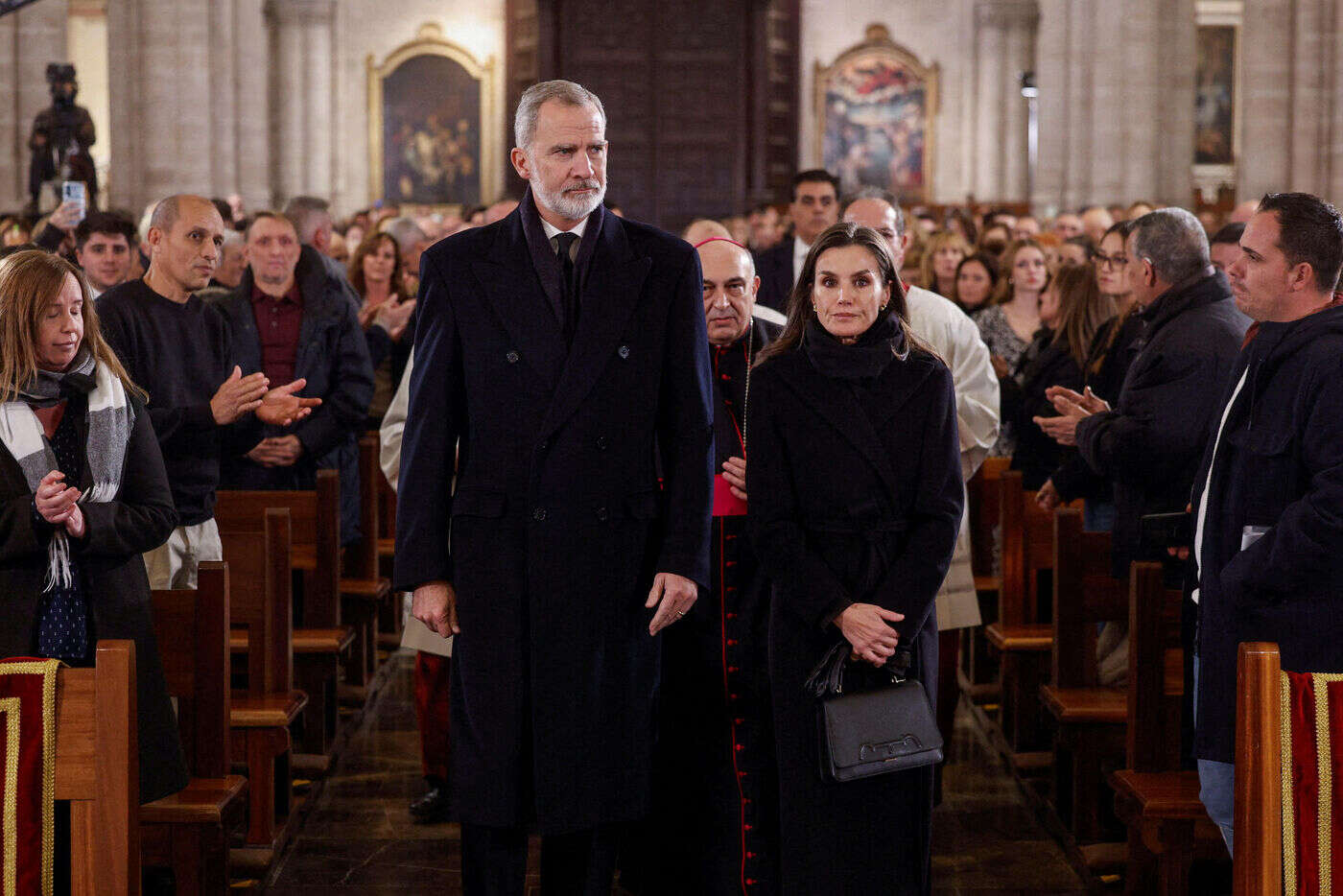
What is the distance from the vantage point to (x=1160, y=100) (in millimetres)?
18953

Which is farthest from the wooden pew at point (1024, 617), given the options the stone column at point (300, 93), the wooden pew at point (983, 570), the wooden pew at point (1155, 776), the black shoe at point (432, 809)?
the stone column at point (300, 93)

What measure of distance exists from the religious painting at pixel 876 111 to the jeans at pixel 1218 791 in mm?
26057

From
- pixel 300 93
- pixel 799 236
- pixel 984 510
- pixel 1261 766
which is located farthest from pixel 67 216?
pixel 300 93

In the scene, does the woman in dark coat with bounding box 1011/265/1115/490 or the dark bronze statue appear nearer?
the woman in dark coat with bounding box 1011/265/1115/490

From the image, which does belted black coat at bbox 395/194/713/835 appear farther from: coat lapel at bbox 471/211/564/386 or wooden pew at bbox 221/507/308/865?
wooden pew at bbox 221/507/308/865

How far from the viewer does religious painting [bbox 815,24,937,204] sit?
96.8 feet

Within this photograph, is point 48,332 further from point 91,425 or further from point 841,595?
point 841,595

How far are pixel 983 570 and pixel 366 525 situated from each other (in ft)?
8.50

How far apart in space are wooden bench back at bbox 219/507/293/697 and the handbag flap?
192cm

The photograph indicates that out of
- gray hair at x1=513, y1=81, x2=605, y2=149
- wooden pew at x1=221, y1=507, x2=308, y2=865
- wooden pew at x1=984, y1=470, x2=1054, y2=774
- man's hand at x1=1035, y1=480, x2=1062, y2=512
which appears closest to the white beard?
gray hair at x1=513, y1=81, x2=605, y2=149

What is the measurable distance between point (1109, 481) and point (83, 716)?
12.9ft

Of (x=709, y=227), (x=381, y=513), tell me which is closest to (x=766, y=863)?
(x=709, y=227)

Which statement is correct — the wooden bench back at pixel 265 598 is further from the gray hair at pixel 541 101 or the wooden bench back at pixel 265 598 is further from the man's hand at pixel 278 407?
the gray hair at pixel 541 101

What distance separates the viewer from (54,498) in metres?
3.72
